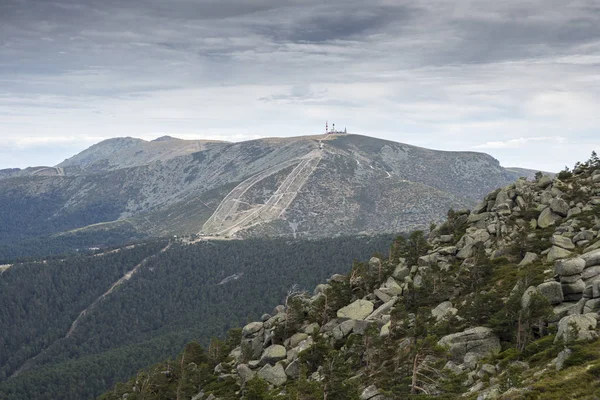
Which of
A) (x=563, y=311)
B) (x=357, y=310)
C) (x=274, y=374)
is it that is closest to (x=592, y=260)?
(x=563, y=311)

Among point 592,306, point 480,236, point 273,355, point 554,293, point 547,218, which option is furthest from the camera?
point 480,236

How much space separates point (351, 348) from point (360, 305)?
1286 centimetres

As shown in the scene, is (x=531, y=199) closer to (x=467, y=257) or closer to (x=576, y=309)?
(x=467, y=257)

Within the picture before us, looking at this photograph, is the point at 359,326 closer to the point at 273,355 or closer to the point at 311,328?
the point at 311,328

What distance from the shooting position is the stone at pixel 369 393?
1993 inches

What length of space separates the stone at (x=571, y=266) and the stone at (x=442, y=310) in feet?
50.6

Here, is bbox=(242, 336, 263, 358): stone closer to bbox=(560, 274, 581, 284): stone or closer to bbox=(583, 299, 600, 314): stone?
bbox=(560, 274, 581, 284): stone

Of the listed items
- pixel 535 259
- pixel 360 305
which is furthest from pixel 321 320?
pixel 535 259

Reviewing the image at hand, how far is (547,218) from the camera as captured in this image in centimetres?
8288

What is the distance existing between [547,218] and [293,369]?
51266mm

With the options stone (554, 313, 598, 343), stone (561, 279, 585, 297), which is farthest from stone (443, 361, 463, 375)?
stone (561, 279, 585, 297)

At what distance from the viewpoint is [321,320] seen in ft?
279

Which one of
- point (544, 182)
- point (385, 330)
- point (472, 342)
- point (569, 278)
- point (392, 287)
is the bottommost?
point (385, 330)

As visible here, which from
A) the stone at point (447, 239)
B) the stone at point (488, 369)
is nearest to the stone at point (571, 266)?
the stone at point (488, 369)
